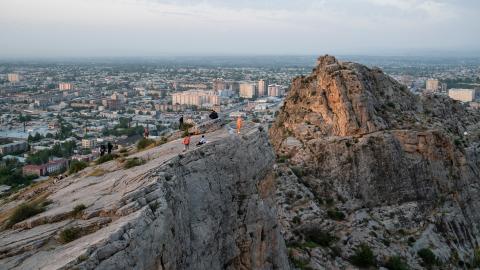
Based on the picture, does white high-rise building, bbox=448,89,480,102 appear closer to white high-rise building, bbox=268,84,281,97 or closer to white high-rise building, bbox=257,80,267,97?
white high-rise building, bbox=268,84,281,97

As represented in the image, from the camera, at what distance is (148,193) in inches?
455

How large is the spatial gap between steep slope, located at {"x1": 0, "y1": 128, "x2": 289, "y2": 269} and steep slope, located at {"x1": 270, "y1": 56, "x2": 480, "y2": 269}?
6.26 m

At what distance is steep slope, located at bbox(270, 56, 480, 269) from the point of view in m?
22.9

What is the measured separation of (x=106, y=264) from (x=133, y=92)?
14914 centimetres

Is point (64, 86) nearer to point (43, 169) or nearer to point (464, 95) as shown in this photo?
point (464, 95)

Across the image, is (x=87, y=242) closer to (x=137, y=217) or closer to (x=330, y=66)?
(x=137, y=217)

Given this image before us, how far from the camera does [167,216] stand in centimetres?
1109

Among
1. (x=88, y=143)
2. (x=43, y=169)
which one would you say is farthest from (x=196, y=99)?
(x=43, y=169)

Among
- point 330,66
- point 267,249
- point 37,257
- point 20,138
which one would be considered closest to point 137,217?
point 37,257

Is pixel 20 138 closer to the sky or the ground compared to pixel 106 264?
closer to the ground

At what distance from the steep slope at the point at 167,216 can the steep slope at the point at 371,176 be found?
20.5 feet

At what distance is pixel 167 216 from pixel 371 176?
1638 centimetres

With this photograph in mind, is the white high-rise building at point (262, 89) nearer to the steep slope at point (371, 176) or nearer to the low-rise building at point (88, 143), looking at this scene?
the low-rise building at point (88, 143)

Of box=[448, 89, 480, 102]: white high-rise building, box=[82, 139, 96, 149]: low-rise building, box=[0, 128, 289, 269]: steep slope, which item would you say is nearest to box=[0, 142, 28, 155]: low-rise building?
box=[82, 139, 96, 149]: low-rise building
